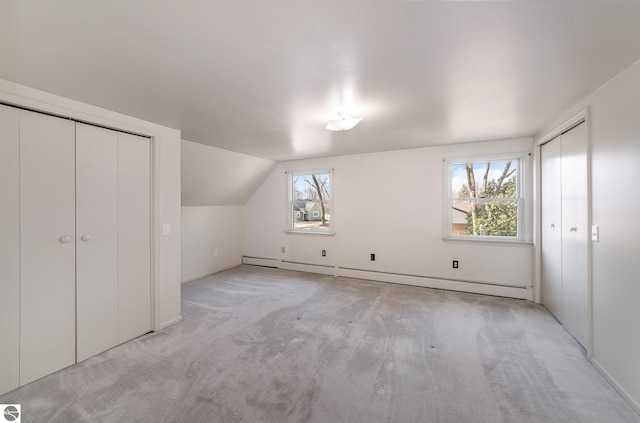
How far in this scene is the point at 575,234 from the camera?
2455mm

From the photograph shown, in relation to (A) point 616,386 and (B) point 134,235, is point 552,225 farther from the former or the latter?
(B) point 134,235

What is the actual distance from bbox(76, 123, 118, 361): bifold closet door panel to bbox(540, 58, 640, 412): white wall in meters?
3.96

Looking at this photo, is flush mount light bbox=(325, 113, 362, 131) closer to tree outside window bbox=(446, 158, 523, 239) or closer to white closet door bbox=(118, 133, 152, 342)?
white closet door bbox=(118, 133, 152, 342)

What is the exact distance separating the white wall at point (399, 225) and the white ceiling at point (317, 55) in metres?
1.56

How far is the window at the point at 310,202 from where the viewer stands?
495 centimetres

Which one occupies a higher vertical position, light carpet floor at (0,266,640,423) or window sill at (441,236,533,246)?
window sill at (441,236,533,246)

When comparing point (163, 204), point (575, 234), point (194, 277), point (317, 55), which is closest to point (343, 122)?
point (317, 55)

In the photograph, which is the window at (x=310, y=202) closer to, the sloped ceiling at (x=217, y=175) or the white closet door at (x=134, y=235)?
the sloped ceiling at (x=217, y=175)

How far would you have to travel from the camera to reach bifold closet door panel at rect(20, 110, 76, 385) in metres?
1.89

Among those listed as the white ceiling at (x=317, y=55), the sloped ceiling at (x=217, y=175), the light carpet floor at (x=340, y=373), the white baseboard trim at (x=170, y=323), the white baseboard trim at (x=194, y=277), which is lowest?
the light carpet floor at (x=340, y=373)

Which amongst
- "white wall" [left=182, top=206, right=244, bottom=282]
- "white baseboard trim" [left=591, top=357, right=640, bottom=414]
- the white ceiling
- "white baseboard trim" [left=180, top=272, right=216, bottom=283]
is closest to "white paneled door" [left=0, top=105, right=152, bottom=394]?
the white ceiling

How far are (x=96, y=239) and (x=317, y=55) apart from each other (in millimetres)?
2394

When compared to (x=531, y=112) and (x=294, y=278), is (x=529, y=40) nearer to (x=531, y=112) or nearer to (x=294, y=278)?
(x=531, y=112)

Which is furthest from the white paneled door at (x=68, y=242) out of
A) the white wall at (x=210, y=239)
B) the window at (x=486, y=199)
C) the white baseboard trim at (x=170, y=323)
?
the window at (x=486, y=199)
